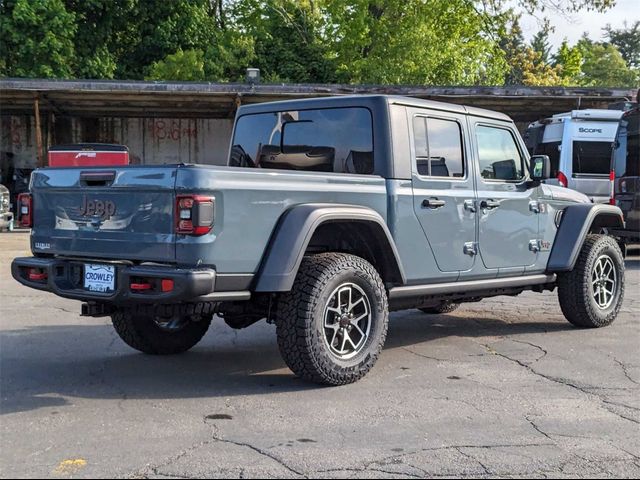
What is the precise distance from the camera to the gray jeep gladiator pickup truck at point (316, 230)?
15.0 ft

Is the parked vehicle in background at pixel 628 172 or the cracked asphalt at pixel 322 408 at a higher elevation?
the parked vehicle in background at pixel 628 172

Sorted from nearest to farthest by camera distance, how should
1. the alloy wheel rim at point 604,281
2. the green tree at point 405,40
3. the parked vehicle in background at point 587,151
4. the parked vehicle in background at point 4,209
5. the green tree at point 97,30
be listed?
the alloy wheel rim at point 604,281 → the parked vehicle in background at point 587,151 → the parked vehicle in background at point 4,209 → the green tree at point 97,30 → the green tree at point 405,40

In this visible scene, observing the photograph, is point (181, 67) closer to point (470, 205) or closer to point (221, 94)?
point (221, 94)

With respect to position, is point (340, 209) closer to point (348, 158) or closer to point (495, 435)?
point (348, 158)

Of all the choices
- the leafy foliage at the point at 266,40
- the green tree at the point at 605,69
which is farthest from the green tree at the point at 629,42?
the leafy foliage at the point at 266,40

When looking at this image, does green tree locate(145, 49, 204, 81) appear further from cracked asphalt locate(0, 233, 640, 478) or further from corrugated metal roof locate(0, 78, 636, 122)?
cracked asphalt locate(0, 233, 640, 478)

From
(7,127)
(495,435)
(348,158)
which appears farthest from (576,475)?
(7,127)

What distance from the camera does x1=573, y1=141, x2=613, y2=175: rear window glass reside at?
15.5 m

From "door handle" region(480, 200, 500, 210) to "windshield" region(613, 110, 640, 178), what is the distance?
26.6 feet

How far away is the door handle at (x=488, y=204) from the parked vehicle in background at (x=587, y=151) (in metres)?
9.85

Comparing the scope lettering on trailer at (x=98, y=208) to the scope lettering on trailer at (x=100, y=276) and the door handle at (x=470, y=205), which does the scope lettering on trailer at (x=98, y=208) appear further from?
the door handle at (x=470, y=205)

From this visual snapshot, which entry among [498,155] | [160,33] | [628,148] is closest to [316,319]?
[498,155]

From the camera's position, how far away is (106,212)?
16.0ft

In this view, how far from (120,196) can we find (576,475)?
306 cm
